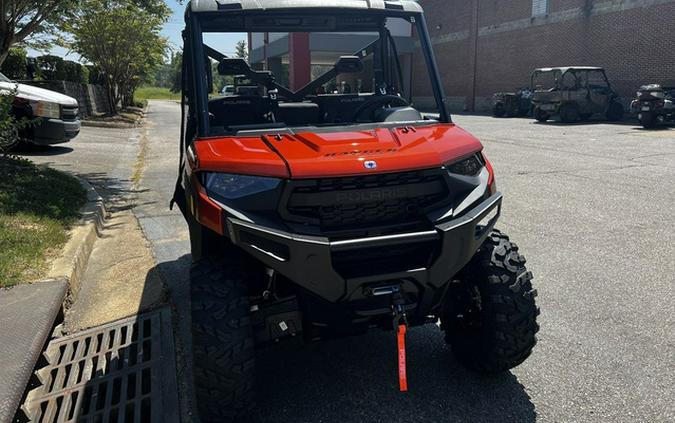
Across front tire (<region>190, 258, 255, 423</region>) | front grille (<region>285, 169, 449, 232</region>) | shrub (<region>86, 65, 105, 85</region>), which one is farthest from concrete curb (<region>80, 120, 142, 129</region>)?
front grille (<region>285, 169, 449, 232</region>)

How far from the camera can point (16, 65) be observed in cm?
1622

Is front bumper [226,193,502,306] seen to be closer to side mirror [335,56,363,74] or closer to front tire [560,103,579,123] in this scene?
side mirror [335,56,363,74]

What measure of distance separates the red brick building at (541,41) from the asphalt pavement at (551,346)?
420 inches

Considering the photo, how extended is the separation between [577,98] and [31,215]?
62.8 feet

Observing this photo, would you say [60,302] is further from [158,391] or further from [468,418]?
[468,418]

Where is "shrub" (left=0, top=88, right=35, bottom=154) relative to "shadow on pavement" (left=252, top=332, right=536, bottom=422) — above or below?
above

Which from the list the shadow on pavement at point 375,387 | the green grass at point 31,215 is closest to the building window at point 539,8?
the green grass at point 31,215

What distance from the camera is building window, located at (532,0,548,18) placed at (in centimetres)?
2749

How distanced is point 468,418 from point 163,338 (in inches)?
81.5

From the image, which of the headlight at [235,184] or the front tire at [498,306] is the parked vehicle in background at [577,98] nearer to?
the front tire at [498,306]

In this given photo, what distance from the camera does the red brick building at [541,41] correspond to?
22.1m

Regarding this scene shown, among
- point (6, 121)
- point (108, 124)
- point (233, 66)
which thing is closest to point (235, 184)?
point (233, 66)

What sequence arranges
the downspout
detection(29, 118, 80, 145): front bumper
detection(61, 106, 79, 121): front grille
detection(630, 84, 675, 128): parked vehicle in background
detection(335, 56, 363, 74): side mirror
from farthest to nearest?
the downspout → detection(630, 84, 675, 128): parked vehicle in background → detection(61, 106, 79, 121): front grille → detection(29, 118, 80, 145): front bumper → detection(335, 56, 363, 74): side mirror

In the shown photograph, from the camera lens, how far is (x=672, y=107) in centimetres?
1662
